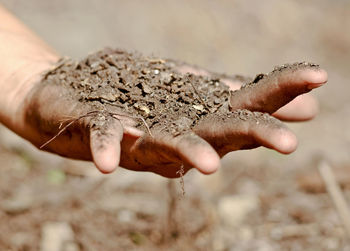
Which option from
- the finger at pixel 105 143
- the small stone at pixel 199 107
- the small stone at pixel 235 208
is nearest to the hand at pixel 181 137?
the finger at pixel 105 143

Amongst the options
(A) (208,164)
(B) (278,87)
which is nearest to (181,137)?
(A) (208,164)

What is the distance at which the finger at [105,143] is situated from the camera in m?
1.45

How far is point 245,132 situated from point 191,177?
60.0 inches

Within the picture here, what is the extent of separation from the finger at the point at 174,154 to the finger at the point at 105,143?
0.38ft

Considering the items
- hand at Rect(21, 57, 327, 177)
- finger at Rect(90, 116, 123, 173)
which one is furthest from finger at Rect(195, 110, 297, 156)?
finger at Rect(90, 116, 123, 173)

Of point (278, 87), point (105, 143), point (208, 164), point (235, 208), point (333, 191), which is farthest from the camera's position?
point (235, 208)

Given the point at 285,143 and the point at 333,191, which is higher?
the point at 333,191

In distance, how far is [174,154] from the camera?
1544 millimetres

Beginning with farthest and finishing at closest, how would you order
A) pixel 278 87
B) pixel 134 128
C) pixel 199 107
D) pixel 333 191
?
1. pixel 333 191
2. pixel 199 107
3. pixel 134 128
4. pixel 278 87

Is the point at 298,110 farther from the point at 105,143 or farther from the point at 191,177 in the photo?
the point at 105,143

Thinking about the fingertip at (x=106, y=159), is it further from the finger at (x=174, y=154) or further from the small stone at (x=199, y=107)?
the small stone at (x=199, y=107)

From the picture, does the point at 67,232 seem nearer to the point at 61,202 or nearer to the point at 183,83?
the point at 61,202

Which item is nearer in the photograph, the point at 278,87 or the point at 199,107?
the point at 278,87

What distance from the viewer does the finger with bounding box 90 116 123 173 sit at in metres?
1.45
